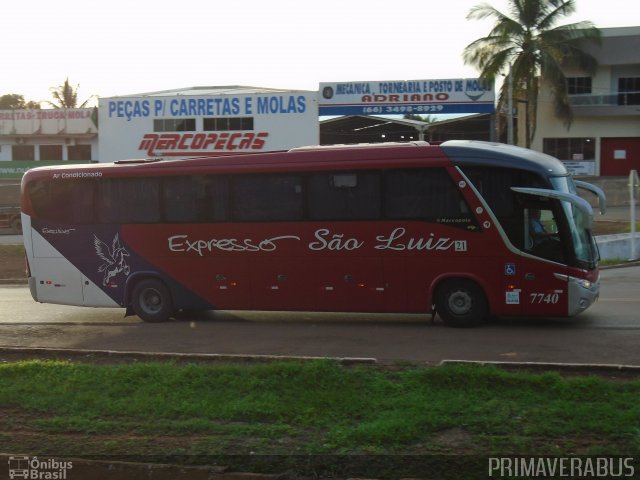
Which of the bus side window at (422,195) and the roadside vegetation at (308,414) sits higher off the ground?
the bus side window at (422,195)

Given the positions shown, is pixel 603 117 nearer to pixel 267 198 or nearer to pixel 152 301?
pixel 267 198

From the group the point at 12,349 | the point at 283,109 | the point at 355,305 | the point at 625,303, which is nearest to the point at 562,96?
the point at 283,109

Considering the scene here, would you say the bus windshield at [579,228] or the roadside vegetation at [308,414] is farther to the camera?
the bus windshield at [579,228]

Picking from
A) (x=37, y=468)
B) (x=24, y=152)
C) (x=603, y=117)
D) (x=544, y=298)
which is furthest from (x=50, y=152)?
(x=37, y=468)

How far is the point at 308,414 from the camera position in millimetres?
7164

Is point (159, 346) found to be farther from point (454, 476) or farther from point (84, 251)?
point (454, 476)

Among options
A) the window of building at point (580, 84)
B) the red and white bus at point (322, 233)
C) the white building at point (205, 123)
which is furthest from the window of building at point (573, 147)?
the red and white bus at point (322, 233)

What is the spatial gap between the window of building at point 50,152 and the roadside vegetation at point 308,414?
57.2 m

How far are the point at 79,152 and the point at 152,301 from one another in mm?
51080

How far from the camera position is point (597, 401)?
7168 millimetres

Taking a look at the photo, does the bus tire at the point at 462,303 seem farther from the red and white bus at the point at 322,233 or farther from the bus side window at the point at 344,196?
the bus side window at the point at 344,196

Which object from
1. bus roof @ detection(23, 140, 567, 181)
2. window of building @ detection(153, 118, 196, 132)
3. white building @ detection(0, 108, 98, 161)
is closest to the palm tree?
window of building @ detection(153, 118, 196, 132)

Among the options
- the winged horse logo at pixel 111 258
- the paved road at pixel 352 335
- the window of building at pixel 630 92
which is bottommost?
the paved road at pixel 352 335

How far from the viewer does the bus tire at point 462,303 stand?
12.8m
